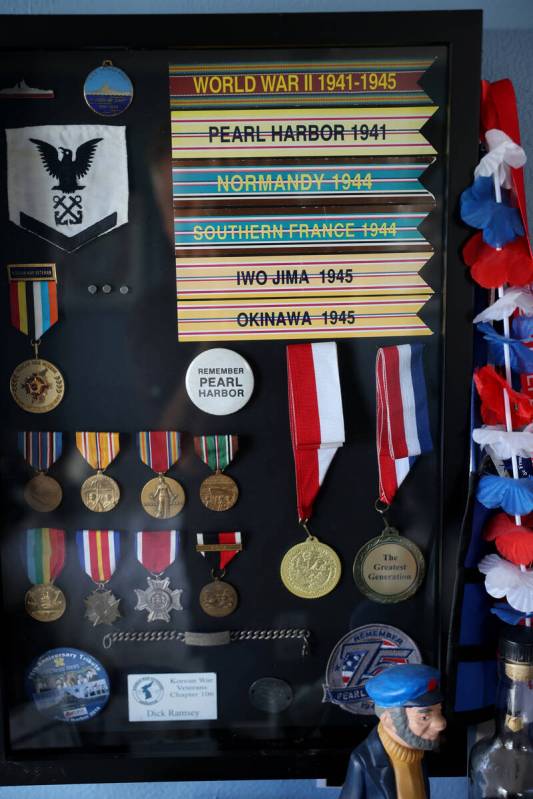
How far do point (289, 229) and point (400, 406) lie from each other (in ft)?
1.05

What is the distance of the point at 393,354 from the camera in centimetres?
112

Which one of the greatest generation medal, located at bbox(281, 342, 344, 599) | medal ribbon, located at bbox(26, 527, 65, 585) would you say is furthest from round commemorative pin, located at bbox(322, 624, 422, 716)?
medal ribbon, located at bbox(26, 527, 65, 585)

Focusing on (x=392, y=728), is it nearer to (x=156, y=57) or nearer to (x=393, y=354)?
(x=393, y=354)

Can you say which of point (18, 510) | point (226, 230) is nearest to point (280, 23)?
point (226, 230)

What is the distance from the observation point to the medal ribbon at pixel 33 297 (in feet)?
3.65

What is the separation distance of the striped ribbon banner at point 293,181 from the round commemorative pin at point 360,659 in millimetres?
690

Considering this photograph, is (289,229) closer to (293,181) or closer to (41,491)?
(293,181)

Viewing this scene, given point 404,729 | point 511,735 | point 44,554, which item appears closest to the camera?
point 404,729

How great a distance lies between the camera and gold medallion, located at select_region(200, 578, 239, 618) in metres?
1.16

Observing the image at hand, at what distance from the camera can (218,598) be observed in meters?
1.17

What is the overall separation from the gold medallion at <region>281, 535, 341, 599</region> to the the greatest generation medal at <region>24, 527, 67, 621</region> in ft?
1.17

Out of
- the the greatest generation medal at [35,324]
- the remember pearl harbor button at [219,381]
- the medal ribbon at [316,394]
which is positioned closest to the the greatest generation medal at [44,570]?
the the greatest generation medal at [35,324]

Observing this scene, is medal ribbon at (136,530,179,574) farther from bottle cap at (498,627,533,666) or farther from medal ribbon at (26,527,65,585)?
bottle cap at (498,627,533,666)

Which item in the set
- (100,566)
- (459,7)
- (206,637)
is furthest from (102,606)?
(459,7)
